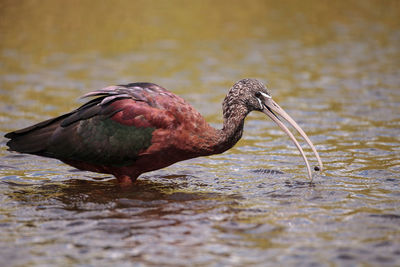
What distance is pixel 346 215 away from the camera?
23.4 feet

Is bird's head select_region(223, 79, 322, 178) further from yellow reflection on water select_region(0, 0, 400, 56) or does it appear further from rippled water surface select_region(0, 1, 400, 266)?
yellow reflection on water select_region(0, 0, 400, 56)

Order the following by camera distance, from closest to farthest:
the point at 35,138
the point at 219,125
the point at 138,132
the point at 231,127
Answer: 1. the point at 138,132
2. the point at 231,127
3. the point at 35,138
4. the point at 219,125

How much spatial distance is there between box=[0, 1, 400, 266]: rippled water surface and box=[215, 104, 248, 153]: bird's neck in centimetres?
63

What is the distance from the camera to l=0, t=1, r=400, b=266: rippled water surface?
6.33 m

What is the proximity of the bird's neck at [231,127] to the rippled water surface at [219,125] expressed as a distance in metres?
0.63

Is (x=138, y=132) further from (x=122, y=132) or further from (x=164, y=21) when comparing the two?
(x=164, y=21)

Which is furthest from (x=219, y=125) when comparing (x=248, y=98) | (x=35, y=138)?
(x=35, y=138)

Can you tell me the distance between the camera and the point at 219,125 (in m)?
11.6

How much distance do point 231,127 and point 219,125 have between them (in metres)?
3.56

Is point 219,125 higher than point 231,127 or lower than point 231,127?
higher

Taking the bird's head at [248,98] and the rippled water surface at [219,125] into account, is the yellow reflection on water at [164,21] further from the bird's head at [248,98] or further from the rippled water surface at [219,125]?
the bird's head at [248,98]

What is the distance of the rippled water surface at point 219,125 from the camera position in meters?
6.33

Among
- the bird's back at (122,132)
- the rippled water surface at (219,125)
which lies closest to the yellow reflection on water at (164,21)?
the rippled water surface at (219,125)

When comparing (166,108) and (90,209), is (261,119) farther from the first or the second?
(90,209)
